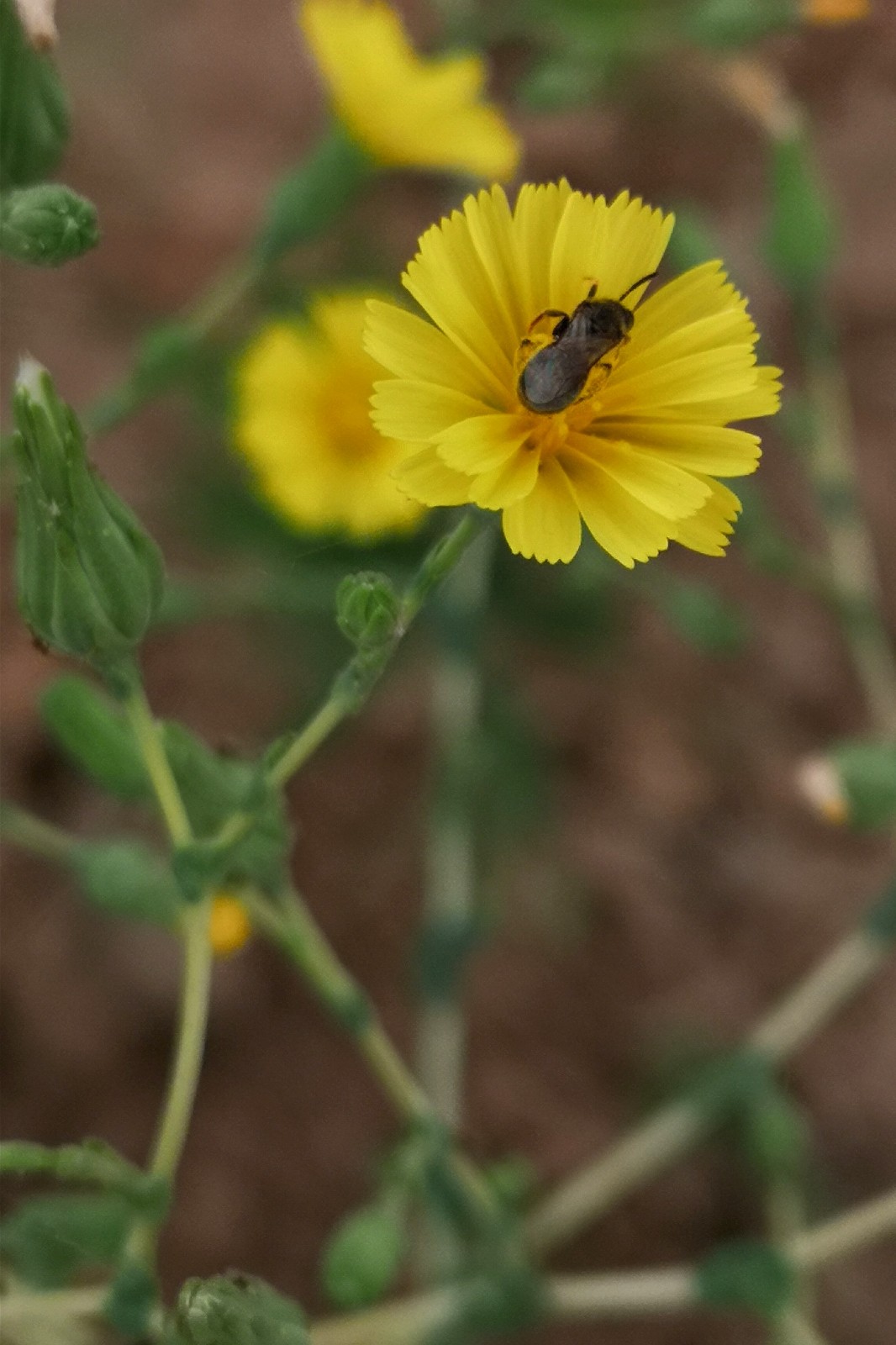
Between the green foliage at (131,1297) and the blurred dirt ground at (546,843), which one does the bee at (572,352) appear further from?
the blurred dirt ground at (546,843)

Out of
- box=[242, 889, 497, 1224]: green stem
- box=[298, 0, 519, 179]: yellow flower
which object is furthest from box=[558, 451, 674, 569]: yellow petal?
box=[298, 0, 519, 179]: yellow flower

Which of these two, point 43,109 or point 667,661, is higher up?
point 667,661

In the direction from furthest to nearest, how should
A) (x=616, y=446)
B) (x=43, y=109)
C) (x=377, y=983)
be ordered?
(x=377, y=983) < (x=43, y=109) < (x=616, y=446)

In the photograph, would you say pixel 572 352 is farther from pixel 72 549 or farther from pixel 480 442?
pixel 72 549

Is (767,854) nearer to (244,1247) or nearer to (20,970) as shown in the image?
(244,1247)

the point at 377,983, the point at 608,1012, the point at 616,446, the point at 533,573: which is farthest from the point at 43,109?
the point at 608,1012
